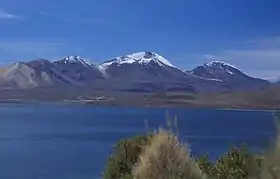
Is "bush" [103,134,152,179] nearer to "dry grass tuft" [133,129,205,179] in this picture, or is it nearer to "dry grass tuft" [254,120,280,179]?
"dry grass tuft" [133,129,205,179]

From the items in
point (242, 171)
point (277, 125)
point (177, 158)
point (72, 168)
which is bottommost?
point (72, 168)

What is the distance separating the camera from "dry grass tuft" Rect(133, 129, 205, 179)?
5176 mm

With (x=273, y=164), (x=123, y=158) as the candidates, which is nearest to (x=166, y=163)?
(x=273, y=164)

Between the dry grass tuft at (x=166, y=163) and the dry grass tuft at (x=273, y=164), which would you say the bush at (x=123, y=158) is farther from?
the dry grass tuft at (x=273, y=164)

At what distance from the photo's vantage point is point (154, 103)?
18550cm

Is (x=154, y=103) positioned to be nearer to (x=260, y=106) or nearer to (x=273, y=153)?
(x=260, y=106)

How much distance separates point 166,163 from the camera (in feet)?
17.2

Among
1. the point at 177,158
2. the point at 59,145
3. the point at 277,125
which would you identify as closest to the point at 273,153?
the point at 277,125

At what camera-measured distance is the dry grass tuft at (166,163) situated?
17.0 ft

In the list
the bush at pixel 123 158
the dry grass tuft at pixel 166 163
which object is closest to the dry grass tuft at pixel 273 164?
the dry grass tuft at pixel 166 163

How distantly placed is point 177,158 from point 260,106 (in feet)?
403

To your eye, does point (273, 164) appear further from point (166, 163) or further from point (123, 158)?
point (123, 158)

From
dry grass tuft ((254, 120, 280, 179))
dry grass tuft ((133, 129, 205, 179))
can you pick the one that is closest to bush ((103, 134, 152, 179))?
dry grass tuft ((133, 129, 205, 179))

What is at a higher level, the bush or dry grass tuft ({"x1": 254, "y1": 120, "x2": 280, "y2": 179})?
dry grass tuft ({"x1": 254, "y1": 120, "x2": 280, "y2": 179})
